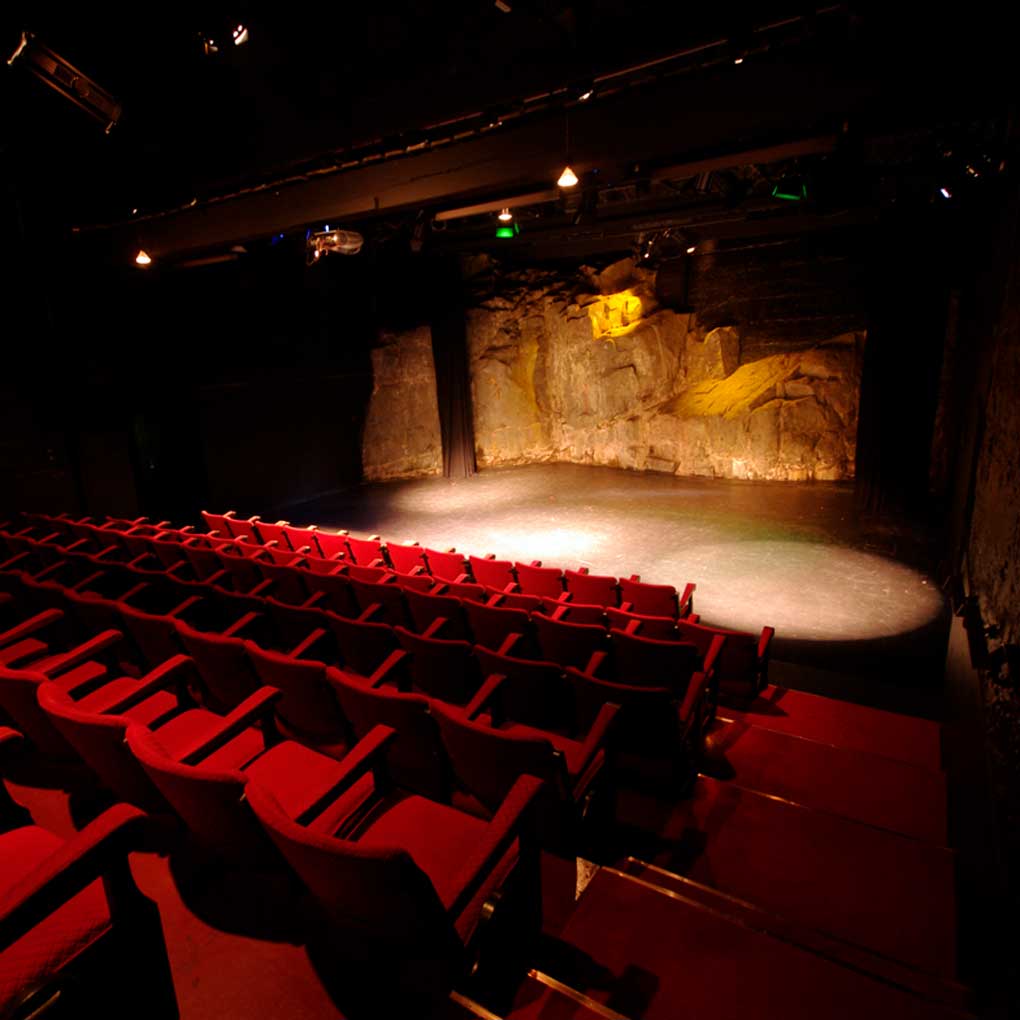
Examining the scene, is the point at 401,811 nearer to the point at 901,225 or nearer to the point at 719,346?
the point at 901,225

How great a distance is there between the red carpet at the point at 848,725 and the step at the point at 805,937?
148cm

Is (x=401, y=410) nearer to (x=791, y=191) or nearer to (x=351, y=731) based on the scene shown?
(x=791, y=191)

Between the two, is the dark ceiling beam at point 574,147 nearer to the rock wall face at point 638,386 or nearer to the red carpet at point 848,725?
the red carpet at point 848,725

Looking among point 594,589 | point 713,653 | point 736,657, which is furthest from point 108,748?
point 594,589

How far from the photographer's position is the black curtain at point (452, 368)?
36.2 ft

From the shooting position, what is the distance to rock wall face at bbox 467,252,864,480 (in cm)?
942

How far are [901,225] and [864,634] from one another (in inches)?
215

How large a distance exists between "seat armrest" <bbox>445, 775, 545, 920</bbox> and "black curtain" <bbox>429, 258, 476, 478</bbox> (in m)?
→ 9.96

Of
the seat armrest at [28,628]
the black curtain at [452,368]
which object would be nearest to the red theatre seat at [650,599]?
the seat armrest at [28,628]

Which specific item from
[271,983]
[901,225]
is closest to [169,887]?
[271,983]

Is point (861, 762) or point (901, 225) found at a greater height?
point (901, 225)

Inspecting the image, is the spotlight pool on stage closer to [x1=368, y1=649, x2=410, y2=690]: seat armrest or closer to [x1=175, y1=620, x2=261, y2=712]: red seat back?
[x1=368, y1=649, x2=410, y2=690]: seat armrest

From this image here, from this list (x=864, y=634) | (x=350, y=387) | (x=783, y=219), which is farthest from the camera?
(x=350, y=387)

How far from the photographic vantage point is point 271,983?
63.2 inches
